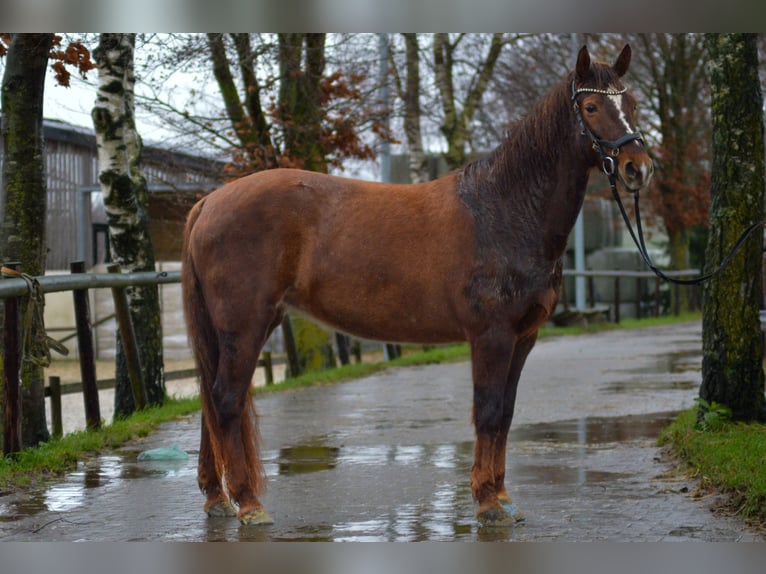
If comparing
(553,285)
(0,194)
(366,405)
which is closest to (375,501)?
(553,285)

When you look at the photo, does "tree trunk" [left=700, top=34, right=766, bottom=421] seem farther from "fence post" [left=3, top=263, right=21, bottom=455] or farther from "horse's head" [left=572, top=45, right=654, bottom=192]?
"fence post" [left=3, top=263, right=21, bottom=455]

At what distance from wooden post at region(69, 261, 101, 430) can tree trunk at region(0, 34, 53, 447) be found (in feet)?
1.94

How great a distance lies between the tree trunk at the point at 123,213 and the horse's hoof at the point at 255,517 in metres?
5.06

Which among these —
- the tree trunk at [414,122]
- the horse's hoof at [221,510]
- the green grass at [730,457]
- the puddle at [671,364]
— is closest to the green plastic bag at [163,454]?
the horse's hoof at [221,510]

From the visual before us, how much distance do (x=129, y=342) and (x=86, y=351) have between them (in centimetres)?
107

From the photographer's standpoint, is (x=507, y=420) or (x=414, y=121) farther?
(x=414, y=121)

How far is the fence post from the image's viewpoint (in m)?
7.29

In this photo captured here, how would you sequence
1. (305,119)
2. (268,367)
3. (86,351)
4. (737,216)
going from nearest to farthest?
1. (737,216)
2. (86,351)
3. (268,367)
4. (305,119)

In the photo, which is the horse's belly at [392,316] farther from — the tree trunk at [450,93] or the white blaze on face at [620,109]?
the tree trunk at [450,93]

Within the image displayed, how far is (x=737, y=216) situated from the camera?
318 inches

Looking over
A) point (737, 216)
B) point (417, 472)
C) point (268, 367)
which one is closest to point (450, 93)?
point (268, 367)

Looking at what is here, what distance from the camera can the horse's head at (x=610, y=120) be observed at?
5.65 m

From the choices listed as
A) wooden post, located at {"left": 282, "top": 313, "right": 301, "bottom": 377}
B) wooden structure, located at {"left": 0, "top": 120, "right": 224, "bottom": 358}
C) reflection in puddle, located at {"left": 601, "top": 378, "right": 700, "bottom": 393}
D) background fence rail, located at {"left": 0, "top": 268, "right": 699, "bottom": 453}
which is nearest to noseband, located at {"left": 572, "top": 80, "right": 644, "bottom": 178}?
background fence rail, located at {"left": 0, "top": 268, "right": 699, "bottom": 453}

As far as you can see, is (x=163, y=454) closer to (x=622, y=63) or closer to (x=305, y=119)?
(x=622, y=63)
